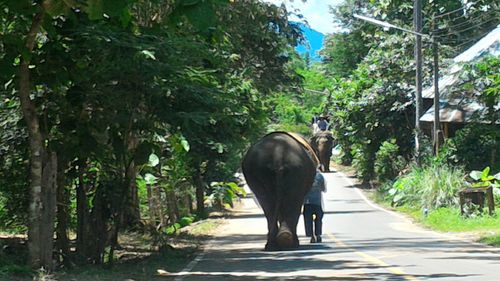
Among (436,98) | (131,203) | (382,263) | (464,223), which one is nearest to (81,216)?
(131,203)

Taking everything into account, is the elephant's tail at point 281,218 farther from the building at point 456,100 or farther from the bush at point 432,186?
the building at point 456,100

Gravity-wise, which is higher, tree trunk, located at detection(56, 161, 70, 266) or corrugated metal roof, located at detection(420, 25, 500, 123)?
corrugated metal roof, located at detection(420, 25, 500, 123)

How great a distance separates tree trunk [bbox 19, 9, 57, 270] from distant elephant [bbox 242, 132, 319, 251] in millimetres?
5832

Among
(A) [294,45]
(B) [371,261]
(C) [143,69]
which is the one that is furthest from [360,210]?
(C) [143,69]

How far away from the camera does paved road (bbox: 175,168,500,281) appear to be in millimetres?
13008

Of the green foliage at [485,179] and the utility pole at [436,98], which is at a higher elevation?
the utility pole at [436,98]

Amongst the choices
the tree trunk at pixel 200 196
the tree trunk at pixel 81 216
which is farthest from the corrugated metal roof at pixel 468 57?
the tree trunk at pixel 81 216

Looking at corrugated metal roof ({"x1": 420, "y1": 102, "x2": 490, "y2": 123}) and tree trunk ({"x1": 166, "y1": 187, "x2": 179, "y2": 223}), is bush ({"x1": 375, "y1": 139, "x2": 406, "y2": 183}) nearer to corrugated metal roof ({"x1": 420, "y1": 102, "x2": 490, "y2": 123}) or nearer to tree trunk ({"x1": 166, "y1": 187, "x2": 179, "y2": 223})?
corrugated metal roof ({"x1": 420, "y1": 102, "x2": 490, "y2": 123})

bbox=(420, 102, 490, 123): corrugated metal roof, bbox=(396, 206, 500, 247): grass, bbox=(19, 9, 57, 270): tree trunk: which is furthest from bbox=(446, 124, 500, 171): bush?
bbox=(19, 9, 57, 270): tree trunk

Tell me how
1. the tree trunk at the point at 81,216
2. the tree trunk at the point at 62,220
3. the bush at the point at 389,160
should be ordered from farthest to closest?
the bush at the point at 389,160 → the tree trunk at the point at 81,216 → the tree trunk at the point at 62,220

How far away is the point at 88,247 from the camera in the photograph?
15109 millimetres

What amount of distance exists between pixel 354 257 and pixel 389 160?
89.0 ft

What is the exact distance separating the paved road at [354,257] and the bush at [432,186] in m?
2.67

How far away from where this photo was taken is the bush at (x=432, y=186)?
29.5m
